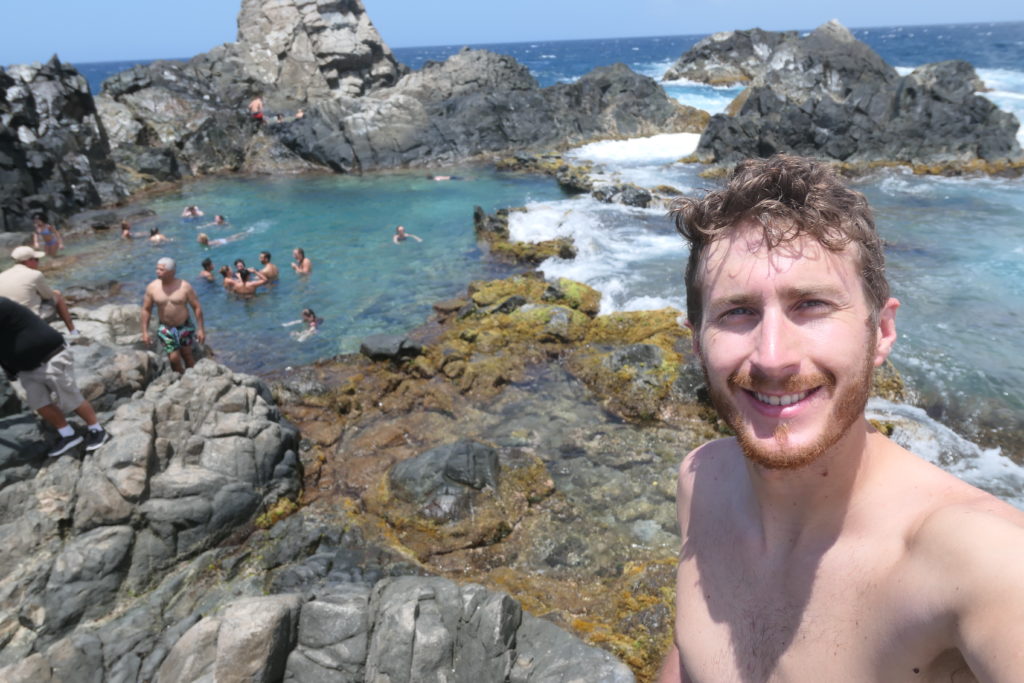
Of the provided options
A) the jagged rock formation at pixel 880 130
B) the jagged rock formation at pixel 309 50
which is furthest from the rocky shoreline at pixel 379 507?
the jagged rock formation at pixel 309 50

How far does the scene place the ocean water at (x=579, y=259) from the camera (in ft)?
35.4

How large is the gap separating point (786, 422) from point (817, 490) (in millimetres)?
305

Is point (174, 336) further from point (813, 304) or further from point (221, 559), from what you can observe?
point (813, 304)

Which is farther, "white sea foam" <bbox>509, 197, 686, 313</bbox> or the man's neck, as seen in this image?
"white sea foam" <bbox>509, 197, 686, 313</bbox>

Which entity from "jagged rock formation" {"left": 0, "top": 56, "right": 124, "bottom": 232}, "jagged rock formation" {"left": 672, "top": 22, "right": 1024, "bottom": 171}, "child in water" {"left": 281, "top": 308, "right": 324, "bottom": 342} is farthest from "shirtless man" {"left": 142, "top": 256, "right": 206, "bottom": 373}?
"jagged rock formation" {"left": 672, "top": 22, "right": 1024, "bottom": 171}

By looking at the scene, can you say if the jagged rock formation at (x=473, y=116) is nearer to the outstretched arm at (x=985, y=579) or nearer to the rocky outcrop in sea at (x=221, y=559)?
the rocky outcrop in sea at (x=221, y=559)

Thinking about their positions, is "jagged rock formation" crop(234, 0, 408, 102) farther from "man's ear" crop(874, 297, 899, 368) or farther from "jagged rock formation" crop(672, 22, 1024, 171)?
"man's ear" crop(874, 297, 899, 368)

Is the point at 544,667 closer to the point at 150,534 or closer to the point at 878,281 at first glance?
the point at 878,281

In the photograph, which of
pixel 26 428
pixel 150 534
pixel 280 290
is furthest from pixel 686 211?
pixel 280 290

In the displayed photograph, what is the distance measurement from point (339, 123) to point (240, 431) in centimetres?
3037

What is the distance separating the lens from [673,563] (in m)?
6.34

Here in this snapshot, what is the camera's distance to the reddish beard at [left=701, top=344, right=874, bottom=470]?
1.53 m

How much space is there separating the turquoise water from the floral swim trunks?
6.24 ft

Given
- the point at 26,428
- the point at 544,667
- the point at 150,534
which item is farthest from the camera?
the point at 26,428
